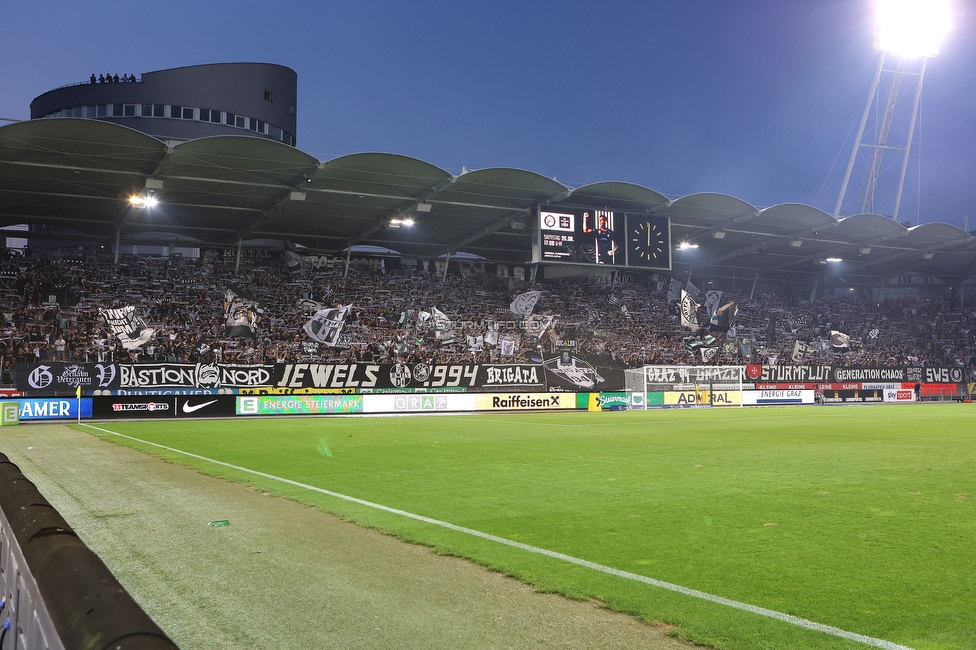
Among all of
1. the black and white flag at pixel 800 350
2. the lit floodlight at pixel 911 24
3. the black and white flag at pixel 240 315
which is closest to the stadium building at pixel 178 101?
the black and white flag at pixel 240 315

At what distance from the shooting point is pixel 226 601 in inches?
232

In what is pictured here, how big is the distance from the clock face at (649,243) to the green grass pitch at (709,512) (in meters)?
19.0

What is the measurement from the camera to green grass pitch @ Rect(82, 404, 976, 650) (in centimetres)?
548

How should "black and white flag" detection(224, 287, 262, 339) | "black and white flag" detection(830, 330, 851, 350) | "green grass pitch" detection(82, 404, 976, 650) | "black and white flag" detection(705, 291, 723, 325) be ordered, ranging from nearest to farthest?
"green grass pitch" detection(82, 404, 976, 650) → "black and white flag" detection(224, 287, 262, 339) → "black and white flag" detection(705, 291, 723, 325) → "black and white flag" detection(830, 330, 851, 350)

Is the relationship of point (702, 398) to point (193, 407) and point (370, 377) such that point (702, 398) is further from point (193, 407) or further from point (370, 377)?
point (193, 407)

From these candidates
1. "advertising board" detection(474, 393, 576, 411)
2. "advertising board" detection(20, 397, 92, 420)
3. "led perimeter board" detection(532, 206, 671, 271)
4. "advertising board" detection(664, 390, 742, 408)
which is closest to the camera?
"advertising board" detection(20, 397, 92, 420)

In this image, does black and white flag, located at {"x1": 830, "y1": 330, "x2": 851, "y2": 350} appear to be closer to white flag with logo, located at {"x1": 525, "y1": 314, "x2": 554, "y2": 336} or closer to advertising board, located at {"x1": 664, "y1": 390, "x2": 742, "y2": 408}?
advertising board, located at {"x1": 664, "y1": 390, "x2": 742, "y2": 408}

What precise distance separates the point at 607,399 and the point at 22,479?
39.7 metres

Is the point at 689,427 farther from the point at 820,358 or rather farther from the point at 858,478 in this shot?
the point at 820,358

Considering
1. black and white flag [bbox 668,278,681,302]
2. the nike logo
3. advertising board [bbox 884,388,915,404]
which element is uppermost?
black and white flag [bbox 668,278,681,302]

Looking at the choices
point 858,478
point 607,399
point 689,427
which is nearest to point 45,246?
point 607,399

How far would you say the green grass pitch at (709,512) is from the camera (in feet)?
18.0

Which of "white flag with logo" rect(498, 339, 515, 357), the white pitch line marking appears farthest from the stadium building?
the white pitch line marking

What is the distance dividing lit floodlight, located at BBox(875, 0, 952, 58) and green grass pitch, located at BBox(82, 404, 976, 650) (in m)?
39.0
